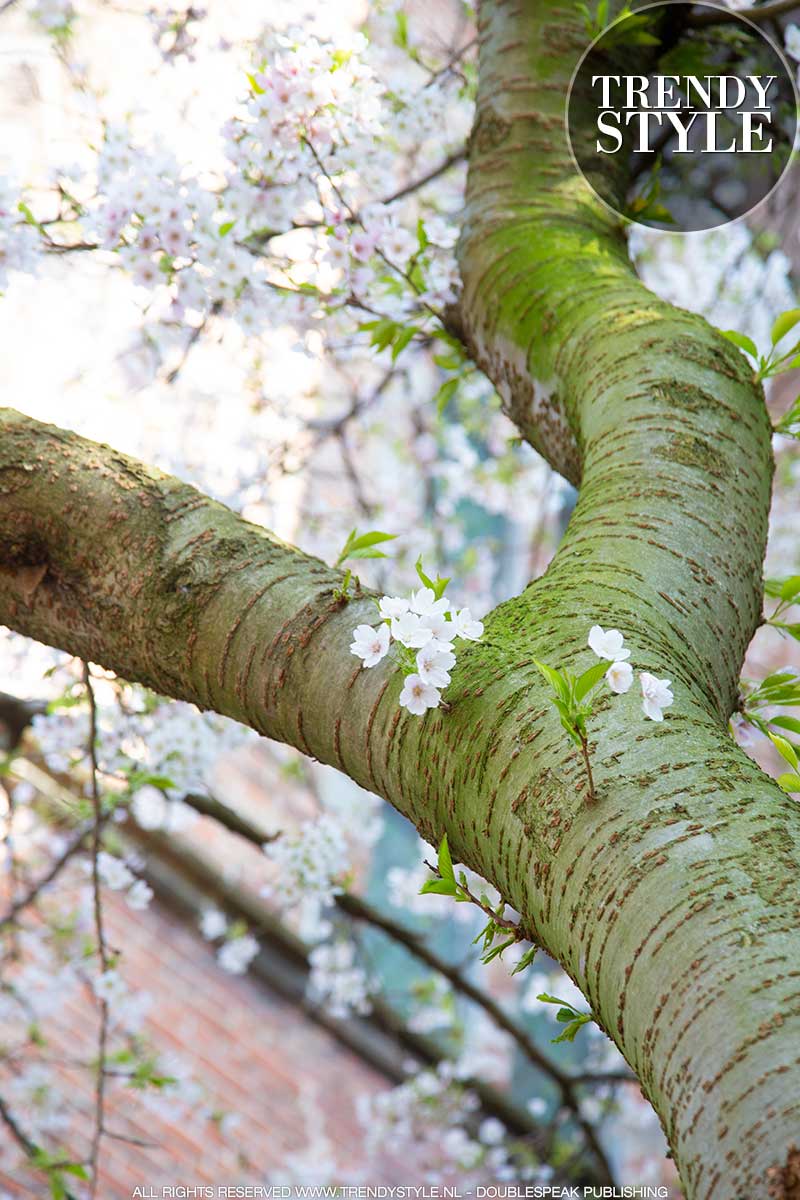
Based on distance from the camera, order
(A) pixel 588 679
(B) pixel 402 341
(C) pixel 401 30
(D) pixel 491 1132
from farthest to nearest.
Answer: (D) pixel 491 1132 → (C) pixel 401 30 → (B) pixel 402 341 → (A) pixel 588 679

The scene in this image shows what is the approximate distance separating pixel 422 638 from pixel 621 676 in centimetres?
16

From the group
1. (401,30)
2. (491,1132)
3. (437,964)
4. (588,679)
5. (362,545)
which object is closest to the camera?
(588,679)

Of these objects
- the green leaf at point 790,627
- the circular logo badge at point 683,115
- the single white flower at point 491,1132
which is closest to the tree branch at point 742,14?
the circular logo badge at point 683,115

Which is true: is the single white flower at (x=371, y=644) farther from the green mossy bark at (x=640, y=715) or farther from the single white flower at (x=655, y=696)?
the single white flower at (x=655, y=696)

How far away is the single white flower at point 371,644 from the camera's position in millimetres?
895

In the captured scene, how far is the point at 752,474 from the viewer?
1.17 meters

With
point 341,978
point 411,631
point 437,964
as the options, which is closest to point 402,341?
point 411,631

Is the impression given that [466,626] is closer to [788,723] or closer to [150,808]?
[788,723]

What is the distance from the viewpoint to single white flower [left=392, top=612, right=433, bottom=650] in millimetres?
859

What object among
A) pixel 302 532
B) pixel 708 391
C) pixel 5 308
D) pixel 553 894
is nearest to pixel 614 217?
pixel 708 391

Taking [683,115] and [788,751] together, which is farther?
[683,115]

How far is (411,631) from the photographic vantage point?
Result: 0.87m

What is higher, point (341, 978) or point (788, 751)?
point (341, 978)

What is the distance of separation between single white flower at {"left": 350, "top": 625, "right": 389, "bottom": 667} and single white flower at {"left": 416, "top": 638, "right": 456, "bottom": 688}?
0.04 metres
